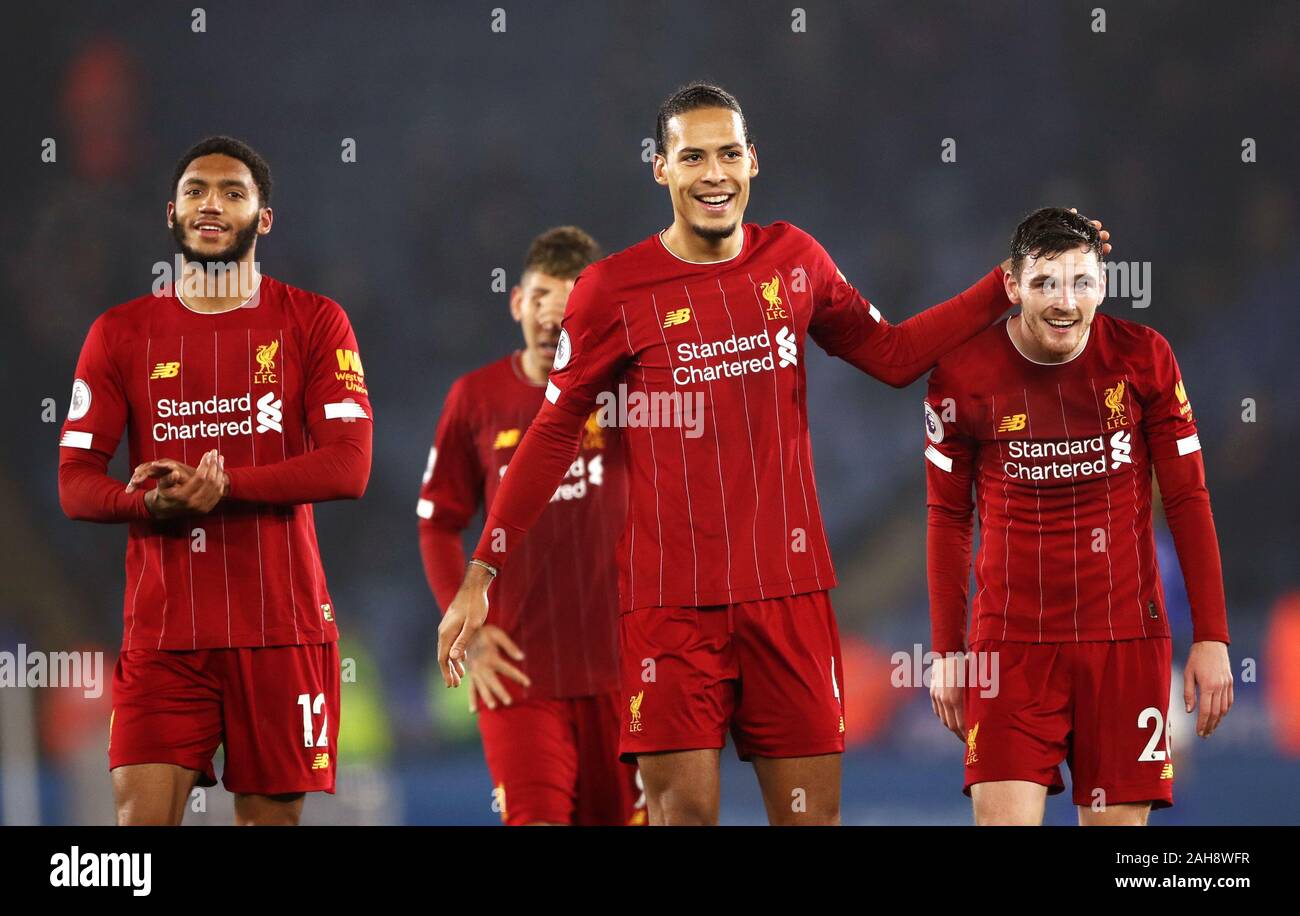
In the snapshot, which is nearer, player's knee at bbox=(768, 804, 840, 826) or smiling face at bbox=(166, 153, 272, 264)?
player's knee at bbox=(768, 804, 840, 826)

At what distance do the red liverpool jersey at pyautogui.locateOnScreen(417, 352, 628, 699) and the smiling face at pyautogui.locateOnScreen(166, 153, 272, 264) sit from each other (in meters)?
1.08

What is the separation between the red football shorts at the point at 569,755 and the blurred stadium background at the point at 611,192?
12.0 feet

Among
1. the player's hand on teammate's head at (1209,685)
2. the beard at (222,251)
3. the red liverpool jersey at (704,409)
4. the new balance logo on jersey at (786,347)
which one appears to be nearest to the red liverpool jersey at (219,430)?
the beard at (222,251)

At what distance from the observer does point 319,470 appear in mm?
3783

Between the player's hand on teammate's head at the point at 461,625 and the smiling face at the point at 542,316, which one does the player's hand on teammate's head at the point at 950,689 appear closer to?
the player's hand on teammate's head at the point at 461,625

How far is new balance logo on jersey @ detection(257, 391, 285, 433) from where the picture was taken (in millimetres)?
3891

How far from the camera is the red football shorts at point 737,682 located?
11.5 ft

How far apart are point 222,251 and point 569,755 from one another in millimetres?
1774

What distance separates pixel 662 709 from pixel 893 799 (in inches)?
182

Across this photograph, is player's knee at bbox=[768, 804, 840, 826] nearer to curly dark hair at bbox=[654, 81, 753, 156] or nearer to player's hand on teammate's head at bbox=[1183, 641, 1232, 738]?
player's hand on teammate's head at bbox=[1183, 641, 1232, 738]

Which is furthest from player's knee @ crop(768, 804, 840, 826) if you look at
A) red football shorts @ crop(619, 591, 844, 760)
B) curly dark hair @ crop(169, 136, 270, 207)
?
curly dark hair @ crop(169, 136, 270, 207)

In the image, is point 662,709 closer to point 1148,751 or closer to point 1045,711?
point 1045,711

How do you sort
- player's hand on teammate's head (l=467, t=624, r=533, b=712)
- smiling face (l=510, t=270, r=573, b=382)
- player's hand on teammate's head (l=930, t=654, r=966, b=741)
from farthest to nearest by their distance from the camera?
smiling face (l=510, t=270, r=573, b=382), player's hand on teammate's head (l=467, t=624, r=533, b=712), player's hand on teammate's head (l=930, t=654, r=966, b=741)

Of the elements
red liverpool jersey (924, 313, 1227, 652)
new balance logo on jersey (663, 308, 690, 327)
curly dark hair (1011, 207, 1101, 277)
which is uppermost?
curly dark hair (1011, 207, 1101, 277)
